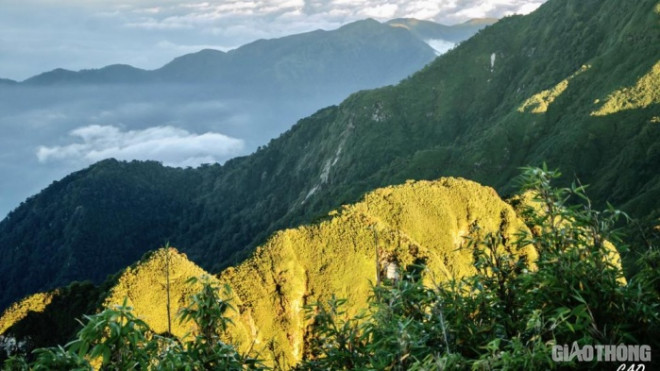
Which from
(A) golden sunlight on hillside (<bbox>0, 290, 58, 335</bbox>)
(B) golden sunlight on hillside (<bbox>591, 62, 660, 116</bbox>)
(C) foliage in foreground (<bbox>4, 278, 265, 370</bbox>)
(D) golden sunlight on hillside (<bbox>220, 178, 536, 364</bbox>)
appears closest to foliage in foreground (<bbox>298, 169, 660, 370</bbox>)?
(C) foliage in foreground (<bbox>4, 278, 265, 370</bbox>)

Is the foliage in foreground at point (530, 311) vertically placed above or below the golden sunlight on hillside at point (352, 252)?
above

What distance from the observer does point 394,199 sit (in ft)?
250

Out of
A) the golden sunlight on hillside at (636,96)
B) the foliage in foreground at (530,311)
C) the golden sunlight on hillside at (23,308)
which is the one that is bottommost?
the golden sunlight on hillside at (23,308)

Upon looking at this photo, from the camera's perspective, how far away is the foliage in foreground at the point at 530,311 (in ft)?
34.5

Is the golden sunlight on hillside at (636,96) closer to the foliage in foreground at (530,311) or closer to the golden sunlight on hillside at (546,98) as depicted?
the golden sunlight on hillside at (546,98)

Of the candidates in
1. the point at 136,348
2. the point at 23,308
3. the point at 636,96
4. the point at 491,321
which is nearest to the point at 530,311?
the point at 491,321

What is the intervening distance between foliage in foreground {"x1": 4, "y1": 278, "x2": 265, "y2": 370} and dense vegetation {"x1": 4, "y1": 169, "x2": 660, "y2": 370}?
0.02 meters

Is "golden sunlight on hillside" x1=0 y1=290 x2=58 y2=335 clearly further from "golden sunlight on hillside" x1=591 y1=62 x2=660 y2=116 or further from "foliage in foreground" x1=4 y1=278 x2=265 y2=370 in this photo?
"golden sunlight on hillside" x1=591 y1=62 x2=660 y2=116

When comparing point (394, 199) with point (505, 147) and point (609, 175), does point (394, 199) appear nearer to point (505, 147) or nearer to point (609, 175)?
point (609, 175)

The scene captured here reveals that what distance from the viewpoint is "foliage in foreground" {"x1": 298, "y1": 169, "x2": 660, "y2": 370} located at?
1051 cm

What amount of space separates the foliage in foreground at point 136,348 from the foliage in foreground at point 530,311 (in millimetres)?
2429

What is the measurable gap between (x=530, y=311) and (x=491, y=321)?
871 millimetres

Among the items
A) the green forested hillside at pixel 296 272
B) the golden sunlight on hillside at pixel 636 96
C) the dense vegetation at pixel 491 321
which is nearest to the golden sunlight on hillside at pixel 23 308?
the green forested hillside at pixel 296 272

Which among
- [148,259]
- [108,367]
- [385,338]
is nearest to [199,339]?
[108,367]
